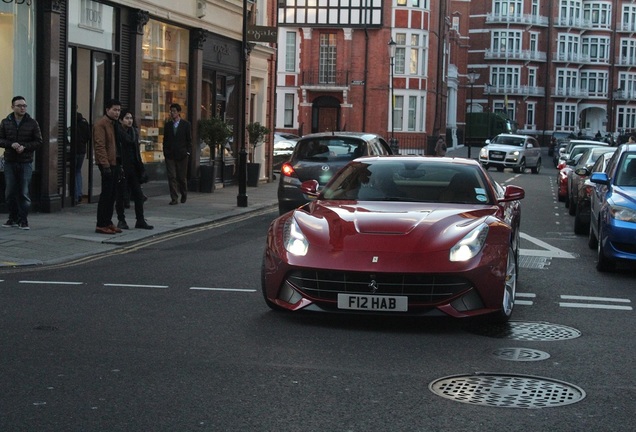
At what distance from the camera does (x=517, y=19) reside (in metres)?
104

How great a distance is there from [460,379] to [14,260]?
23.3ft

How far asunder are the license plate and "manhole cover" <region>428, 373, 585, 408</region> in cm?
148

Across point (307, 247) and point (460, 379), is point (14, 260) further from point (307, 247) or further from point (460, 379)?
point (460, 379)

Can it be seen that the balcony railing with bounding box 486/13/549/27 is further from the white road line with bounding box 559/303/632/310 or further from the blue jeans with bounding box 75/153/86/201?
the white road line with bounding box 559/303/632/310

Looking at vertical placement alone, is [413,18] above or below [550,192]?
above

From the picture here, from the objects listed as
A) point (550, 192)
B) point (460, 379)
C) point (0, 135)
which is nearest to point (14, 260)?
point (0, 135)

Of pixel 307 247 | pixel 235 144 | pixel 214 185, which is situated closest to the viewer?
pixel 307 247

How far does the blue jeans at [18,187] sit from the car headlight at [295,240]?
7.60m

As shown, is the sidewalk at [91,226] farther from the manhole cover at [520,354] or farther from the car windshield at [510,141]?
the car windshield at [510,141]

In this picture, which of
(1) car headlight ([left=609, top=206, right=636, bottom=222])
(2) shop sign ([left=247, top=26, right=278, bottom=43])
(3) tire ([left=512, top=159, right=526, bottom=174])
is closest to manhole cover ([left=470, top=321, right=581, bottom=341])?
(1) car headlight ([left=609, top=206, right=636, bottom=222])

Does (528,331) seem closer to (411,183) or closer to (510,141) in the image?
(411,183)

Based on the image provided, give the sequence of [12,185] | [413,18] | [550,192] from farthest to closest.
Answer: [413,18]
[550,192]
[12,185]

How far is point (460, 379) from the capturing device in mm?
6969

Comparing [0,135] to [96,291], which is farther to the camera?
[0,135]
